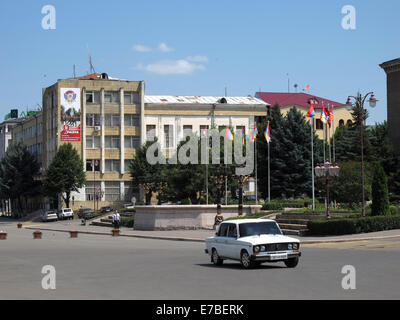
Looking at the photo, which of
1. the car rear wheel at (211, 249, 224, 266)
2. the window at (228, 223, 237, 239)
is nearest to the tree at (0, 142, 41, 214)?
the car rear wheel at (211, 249, 224, 266)

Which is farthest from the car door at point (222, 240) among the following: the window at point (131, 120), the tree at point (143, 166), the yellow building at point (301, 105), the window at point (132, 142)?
the yellow building at point (301, 105)

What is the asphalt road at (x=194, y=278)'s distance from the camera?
1403cm

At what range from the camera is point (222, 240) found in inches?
884

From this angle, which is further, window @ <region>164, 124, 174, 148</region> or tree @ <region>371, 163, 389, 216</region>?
window @ <region>164, 124, 174, 148</region>

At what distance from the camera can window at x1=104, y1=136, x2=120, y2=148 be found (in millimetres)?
100375

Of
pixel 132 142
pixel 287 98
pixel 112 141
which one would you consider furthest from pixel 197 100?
pixel 287 98

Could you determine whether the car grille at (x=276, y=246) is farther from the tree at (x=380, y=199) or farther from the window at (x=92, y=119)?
the window at (x=92, y=119)

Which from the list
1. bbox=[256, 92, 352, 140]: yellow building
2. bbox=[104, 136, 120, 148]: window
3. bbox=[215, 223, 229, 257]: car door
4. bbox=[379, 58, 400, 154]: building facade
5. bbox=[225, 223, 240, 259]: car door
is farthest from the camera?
bbox=[256, 92, 352, 140]: yellow building

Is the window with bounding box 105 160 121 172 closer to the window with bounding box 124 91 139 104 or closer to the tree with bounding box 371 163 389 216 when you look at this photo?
the window with bounding box 124 91 139 104

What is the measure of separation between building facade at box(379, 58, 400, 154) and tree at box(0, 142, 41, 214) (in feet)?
168

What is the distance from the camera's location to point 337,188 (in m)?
57.6

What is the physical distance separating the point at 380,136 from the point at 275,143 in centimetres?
1743

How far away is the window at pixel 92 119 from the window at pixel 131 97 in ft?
15.2

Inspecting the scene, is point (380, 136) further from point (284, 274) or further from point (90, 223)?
point (284, 274)
